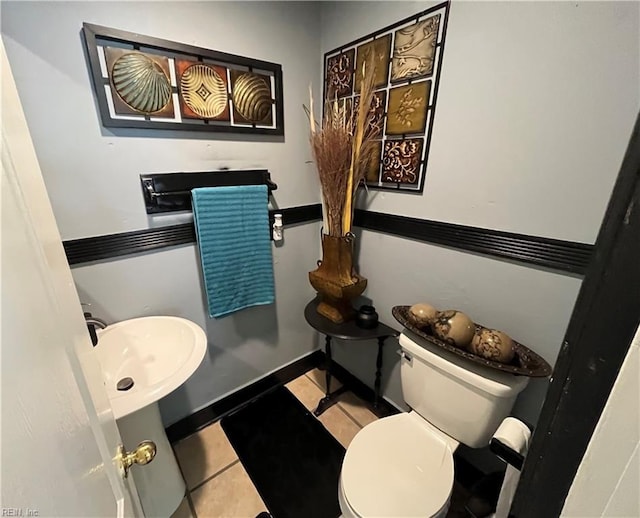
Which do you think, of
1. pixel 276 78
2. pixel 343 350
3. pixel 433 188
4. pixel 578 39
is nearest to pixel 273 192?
pixel 276 78

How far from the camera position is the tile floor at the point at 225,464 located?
123 cm

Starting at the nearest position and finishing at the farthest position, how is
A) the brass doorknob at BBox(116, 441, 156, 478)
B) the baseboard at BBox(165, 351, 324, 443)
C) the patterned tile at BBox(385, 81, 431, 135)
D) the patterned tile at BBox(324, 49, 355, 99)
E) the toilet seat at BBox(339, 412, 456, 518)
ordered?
1. the brass doorknob at BBox(116, 441, 156, 478)
2. the toilet seat at BBox(339, 412, 456, 518)
3. the patterned tile at BBox(385, 81, 431, 135)
4. the patterned tile at BBox(324, 49, 355, 99)
5. the baseboard at BBox(165, 351, 324, 443)

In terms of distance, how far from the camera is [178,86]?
1.13 meters

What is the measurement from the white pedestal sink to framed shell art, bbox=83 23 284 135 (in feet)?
2.66

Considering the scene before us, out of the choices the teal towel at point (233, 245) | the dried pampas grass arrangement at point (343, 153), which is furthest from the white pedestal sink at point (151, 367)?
the dried pampas grass arrangement at point (343, 153)

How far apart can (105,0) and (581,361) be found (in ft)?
5.07

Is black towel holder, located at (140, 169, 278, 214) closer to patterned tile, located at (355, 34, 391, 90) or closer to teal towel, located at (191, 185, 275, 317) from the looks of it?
teal towel, located at (191, 185, 275, 317)

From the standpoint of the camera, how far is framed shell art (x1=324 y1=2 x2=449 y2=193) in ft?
3.51

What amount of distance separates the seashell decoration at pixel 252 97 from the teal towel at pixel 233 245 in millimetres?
337

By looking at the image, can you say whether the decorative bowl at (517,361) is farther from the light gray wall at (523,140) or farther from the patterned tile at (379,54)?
the patterned tile at (379,54)

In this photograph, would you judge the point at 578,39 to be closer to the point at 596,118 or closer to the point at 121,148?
the point at 596,118

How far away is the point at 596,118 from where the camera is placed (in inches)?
30.4

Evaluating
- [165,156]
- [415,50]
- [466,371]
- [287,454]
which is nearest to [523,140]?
[415,50]

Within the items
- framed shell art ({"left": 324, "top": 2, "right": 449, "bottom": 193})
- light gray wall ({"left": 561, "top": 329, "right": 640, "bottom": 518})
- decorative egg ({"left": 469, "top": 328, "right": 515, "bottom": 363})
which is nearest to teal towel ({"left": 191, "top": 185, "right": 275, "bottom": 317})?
framed shell art ({"left": 324, "top": 2, "right": 449, "bottom": 193})
